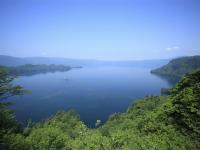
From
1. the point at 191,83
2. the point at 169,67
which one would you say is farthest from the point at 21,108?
the point at 169,67

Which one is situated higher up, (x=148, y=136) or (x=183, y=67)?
(x=183, y=67)

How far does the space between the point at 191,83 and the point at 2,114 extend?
2195 centimetres

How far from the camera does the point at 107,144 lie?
519 inches

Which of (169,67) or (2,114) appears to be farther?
(169,67)

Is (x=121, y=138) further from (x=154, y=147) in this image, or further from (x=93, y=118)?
(x=93, y=118)

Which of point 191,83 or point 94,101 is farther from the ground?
point 191,83

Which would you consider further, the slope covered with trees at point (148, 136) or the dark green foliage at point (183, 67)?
the dark green foliage at point (183, 67)

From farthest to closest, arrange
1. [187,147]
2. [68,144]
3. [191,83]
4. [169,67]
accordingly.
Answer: [169,67] < [191,83] < [68,144] < [187,147]

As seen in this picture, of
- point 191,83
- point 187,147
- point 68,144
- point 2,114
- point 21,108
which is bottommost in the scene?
point 21,108

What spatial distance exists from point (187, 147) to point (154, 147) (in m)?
2.83

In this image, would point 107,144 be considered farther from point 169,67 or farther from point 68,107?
point 169,67

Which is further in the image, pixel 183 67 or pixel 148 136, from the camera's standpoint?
pixel 183 67

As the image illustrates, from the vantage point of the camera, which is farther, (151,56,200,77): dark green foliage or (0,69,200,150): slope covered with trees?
(151,56,200,77): dark green foliage

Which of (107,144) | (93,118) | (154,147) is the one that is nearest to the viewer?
(154,147)
